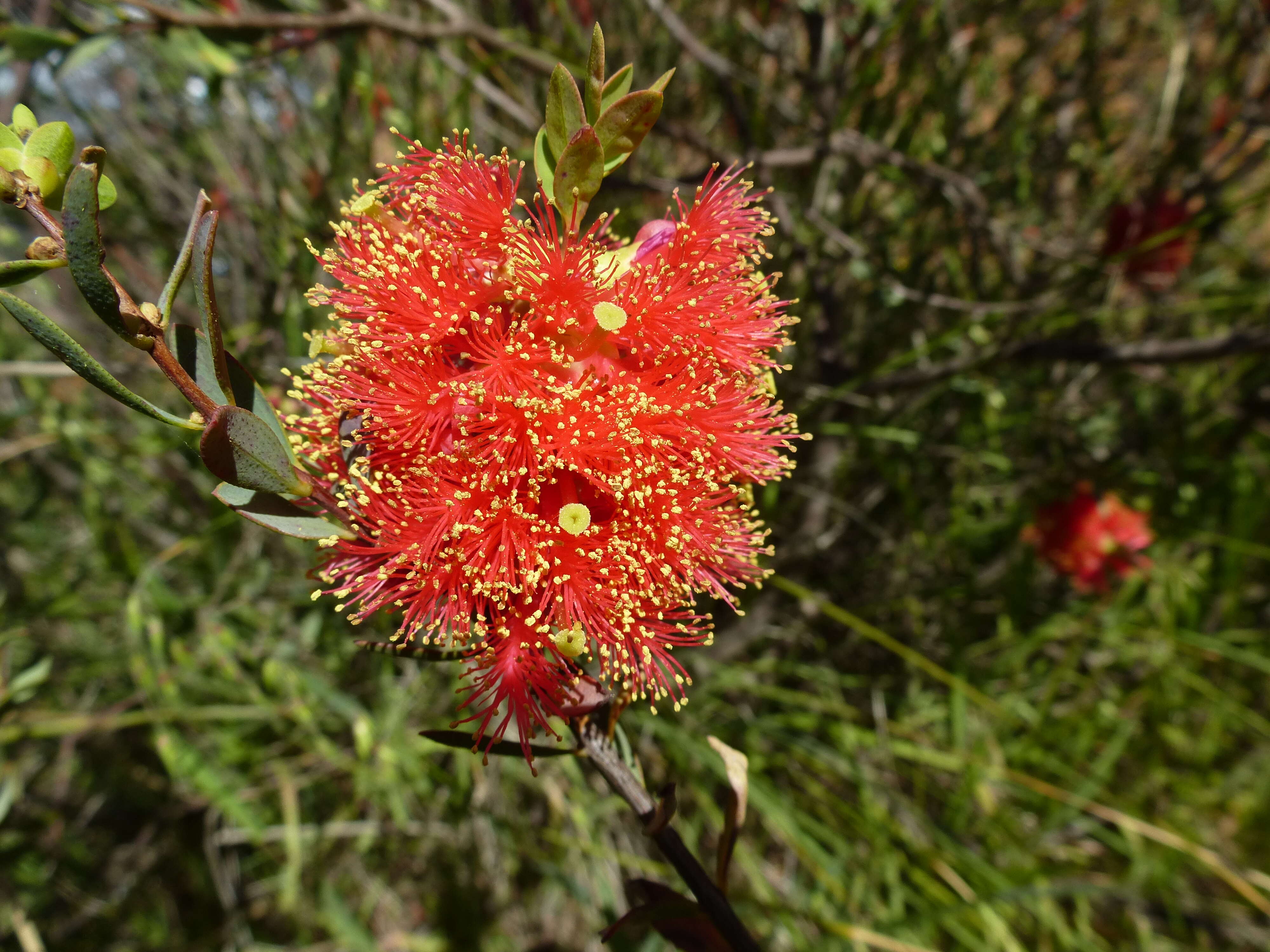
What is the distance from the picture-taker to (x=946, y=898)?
4.61ft

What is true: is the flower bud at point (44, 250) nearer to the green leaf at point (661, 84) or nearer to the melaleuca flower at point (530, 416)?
the melaleuca flower at point (530, 416)

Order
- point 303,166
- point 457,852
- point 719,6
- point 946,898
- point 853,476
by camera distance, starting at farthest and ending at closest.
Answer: point 719,6
point 303,166
point 853,476
point 457,852
point 946,898

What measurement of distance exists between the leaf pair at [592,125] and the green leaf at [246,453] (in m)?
0.28

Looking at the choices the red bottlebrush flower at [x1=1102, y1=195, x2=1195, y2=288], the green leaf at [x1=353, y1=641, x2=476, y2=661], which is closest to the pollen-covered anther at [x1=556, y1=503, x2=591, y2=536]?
the green leaf at [x1=353, y1=641, x2=476, y2=661]

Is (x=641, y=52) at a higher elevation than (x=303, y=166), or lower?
higher

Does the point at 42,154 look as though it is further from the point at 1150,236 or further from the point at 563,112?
the point at 1150,236

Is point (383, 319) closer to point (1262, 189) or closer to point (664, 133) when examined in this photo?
point (664, 133)

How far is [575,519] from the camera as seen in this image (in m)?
0.57

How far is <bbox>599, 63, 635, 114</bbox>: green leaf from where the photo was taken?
555 millimetres

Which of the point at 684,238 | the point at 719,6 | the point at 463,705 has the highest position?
the point at 719,6

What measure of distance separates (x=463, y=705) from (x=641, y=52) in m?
1.77

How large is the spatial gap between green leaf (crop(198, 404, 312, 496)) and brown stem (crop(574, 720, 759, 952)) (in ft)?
0.99

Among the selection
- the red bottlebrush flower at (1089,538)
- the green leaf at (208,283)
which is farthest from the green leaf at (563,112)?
the red bottlebrush flower at (1089,538)

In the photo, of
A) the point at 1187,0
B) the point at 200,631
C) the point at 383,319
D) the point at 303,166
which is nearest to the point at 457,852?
the point at 200,631
